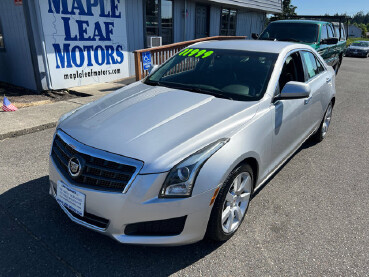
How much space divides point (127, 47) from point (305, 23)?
5.43 metres

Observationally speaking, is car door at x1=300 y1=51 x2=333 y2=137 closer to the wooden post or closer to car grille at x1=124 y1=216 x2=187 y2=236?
car grille at x1=124 y1=216 x2=187 y2=236

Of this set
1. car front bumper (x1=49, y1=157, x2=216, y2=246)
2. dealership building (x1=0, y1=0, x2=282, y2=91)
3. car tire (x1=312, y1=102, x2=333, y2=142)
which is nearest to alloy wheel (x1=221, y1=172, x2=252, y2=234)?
car front bumper (x1=49, y1=157, x2=216, y2=246)

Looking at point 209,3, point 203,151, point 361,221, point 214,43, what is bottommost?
point 361,221

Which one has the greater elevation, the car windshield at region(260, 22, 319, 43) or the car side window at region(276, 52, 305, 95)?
the car windshield at region(260, 22, 319, 43)

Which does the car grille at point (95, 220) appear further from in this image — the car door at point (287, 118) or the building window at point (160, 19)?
the building window at point (160, 19)

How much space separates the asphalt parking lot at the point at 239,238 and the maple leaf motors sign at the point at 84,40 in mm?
4437

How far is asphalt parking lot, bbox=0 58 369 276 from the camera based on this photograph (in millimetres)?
2326

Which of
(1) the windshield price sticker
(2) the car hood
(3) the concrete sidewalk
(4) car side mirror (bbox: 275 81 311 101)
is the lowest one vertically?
(3) the concrete sidewalk

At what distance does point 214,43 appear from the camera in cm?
399

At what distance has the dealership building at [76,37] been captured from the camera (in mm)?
7305

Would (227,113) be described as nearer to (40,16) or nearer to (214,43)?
(214,43)

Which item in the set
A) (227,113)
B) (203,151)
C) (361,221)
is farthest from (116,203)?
(361,221)

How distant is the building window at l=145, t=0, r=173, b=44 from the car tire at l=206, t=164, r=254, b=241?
8.71 m

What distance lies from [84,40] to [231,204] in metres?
7.25
